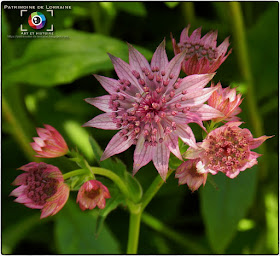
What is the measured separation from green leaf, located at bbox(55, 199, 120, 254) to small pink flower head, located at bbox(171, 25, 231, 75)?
1.03 m

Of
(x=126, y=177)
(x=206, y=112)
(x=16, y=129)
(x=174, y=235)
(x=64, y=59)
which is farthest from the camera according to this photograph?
(x=174, y=235)

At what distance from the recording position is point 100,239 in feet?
6.31

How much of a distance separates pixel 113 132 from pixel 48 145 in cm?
89

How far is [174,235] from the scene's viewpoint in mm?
2238

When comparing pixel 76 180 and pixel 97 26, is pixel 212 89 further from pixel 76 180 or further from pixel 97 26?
pixel 97 26

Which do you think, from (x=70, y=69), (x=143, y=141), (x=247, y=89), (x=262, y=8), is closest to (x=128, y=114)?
(x=143, y=141)

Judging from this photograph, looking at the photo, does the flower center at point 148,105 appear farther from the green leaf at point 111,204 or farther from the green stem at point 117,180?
the green leaf at point 111,204

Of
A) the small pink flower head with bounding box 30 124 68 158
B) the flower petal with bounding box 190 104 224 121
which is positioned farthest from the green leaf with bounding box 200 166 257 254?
the small pink flower head with bounding box 30 124 68 158

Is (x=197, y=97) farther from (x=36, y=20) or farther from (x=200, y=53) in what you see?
(x=36, y=20)

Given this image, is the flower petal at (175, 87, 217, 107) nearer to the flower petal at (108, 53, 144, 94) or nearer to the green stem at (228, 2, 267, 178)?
the flower petal at (108, 53, 144, 94)

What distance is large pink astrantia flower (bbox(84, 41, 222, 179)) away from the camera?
118 cm

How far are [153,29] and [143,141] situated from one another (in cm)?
140

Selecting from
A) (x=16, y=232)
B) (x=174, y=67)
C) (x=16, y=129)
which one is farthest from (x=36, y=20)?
(x=16, y=232)

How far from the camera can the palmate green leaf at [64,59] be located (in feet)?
5.72
